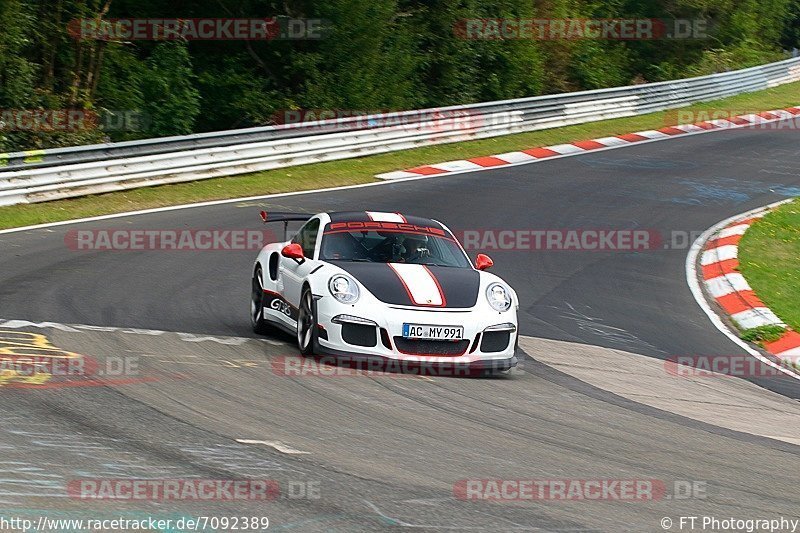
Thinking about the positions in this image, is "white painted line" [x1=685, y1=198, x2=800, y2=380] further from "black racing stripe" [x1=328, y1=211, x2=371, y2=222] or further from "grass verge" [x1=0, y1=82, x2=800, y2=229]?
"grass verge" [x1=0, y1=82, x2=800, y2=229]

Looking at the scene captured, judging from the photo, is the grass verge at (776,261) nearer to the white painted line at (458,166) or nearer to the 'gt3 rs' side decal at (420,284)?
the 'gt3 rs' side decal at (420,284)

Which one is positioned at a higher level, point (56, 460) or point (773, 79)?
point (773, 79)

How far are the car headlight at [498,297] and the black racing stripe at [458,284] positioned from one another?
110 millimetres

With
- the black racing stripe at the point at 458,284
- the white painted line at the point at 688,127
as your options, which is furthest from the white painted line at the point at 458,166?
the black racing stripe at the point at 458,284

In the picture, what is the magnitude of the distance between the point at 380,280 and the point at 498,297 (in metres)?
0.98

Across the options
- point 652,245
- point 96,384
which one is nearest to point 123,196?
point 652,245

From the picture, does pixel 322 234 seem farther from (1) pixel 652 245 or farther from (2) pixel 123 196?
(2) pixel 123 196

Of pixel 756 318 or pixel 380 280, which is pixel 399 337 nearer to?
pixel 380 280

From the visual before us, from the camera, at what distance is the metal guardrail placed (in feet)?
58.2

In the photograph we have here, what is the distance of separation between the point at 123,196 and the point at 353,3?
441 inches

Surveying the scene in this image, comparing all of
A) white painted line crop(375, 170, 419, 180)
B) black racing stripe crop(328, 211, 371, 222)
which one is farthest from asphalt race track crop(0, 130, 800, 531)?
white painted line crop(375, 170, 419, 180)

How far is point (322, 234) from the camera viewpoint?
10281 mm

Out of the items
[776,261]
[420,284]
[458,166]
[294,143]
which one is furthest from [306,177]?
[420,284]

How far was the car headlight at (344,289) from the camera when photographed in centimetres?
912
